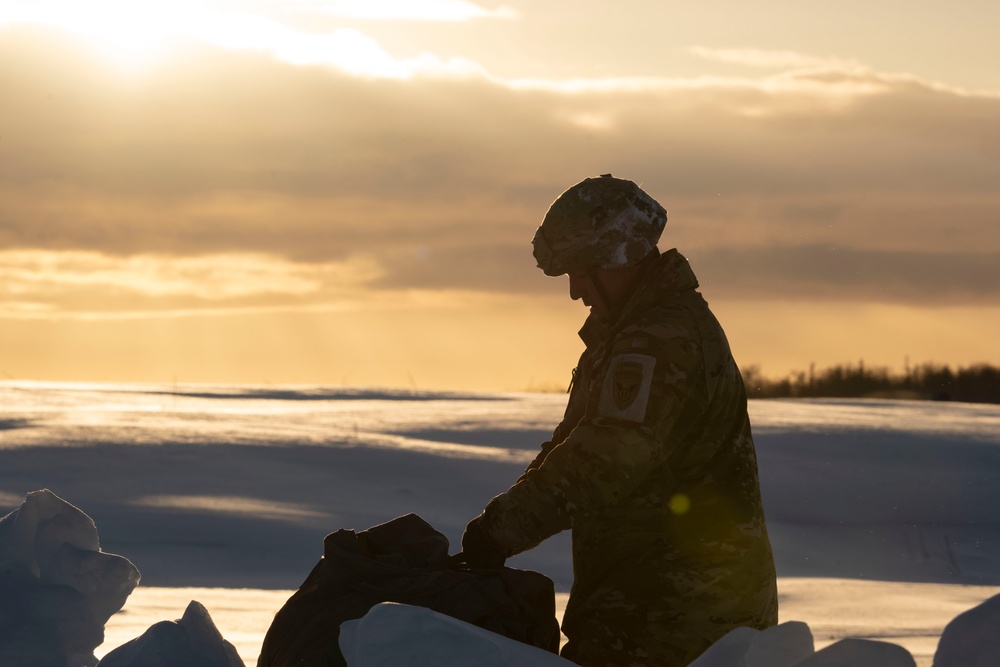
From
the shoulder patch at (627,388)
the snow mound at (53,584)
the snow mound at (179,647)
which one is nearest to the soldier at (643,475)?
the shoulder patch at (627,388)

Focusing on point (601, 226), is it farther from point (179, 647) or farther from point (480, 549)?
point (179, 647)

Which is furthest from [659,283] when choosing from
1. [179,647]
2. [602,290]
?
A: [179,647]

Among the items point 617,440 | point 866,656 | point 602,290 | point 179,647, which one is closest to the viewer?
point 866,656

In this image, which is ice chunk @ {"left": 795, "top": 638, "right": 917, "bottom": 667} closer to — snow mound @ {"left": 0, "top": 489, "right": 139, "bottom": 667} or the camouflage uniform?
the camouflage uniform

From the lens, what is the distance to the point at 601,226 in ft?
10.4

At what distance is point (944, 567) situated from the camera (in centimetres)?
988

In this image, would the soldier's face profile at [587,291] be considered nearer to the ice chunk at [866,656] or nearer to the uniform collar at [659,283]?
the uniform collar at [659,283]

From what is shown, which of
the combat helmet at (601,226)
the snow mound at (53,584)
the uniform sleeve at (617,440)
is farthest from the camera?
the snow mound at (53,584)

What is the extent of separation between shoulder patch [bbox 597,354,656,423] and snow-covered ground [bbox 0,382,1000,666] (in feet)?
10.7

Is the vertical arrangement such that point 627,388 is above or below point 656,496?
above

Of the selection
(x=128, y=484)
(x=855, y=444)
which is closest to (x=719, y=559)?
(x=128, y=484)

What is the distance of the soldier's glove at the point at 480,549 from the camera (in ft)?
10.0

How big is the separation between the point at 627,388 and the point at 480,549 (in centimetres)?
51

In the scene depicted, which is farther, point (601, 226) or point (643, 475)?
point (601, 226)
